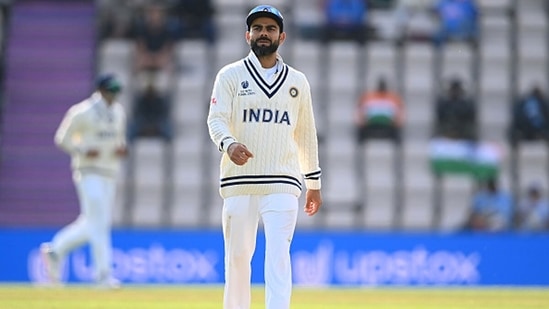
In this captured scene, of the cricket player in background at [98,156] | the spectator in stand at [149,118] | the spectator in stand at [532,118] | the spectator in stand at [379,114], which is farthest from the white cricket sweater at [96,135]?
the spectator in stand at [532,118]

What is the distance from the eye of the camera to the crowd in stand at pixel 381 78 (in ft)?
53.6

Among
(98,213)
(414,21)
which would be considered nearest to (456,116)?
(414,21)

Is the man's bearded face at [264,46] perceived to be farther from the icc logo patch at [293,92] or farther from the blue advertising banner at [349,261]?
the blue advertising banner at [349,261]

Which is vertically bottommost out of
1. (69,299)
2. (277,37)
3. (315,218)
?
(69,299)

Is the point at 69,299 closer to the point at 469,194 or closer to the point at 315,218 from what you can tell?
the point at 315,218

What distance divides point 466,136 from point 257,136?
10359mm

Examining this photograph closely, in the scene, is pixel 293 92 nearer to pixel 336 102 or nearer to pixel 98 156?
pixel 98 156

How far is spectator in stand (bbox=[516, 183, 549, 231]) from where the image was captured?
16172 millimetres

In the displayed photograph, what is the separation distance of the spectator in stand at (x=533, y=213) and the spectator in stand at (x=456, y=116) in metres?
1.20

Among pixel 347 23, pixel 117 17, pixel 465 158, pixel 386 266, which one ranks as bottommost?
pixel 386 266

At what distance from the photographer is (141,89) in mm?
17844

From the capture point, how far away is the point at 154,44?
1803cm

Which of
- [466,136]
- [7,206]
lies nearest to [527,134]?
[466,136]

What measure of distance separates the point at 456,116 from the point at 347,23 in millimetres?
2014
